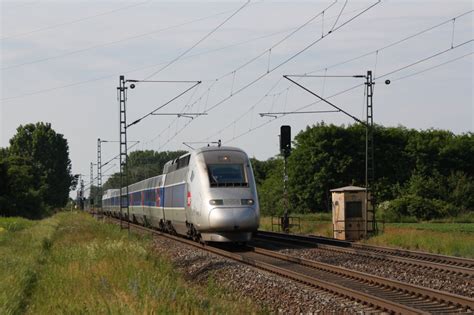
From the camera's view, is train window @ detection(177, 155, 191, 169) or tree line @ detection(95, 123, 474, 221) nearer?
train window @ detection(177, 155, 191, 169)

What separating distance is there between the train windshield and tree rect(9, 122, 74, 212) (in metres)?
90.6

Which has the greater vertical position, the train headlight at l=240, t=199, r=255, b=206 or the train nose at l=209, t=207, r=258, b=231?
the train headlight at l=240, t=199, r=255, b=206

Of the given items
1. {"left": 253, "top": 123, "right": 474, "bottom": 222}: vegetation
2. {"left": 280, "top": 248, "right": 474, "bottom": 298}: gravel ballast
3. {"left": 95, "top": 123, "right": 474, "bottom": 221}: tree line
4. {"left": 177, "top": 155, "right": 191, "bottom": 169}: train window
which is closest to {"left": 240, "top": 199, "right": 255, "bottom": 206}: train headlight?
{"left": 280, "top": 248, "right": 474, "bottom": 298}: gravel ballast

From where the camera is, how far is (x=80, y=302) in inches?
411

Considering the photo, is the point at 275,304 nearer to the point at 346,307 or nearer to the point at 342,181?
the point at 346,307

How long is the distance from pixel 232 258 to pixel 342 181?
2075 inches

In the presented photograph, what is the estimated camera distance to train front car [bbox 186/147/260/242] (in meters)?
23.8

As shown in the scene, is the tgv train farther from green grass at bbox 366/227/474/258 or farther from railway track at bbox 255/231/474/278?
green grass at bbox 366/227/474/258

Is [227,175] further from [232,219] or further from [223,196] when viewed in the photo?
[232,219]

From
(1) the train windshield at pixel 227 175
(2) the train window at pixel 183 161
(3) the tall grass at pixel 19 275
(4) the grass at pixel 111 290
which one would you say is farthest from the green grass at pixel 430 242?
(3) the tall grass at pixel 19 275

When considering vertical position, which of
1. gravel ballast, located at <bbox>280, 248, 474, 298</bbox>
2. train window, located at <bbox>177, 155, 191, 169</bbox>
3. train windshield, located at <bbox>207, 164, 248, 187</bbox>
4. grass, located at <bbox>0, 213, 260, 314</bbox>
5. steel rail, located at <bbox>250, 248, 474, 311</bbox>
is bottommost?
gravel ballast, located at <bbox>280, 248, 474, 298</bbox>

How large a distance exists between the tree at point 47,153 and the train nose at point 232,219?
91798 mm

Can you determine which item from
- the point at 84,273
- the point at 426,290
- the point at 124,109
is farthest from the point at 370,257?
the point at 124,109

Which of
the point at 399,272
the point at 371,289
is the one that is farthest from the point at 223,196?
the point at 371,289
